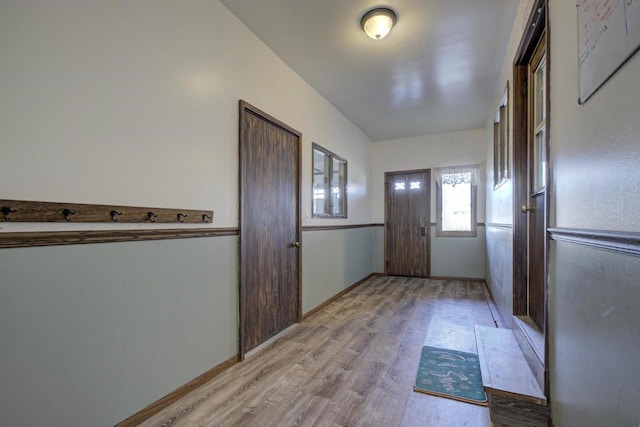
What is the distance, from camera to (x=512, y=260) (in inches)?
96.8

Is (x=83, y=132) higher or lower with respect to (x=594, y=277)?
higher

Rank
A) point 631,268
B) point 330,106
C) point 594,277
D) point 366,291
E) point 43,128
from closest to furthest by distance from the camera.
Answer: point 631,268, point 594,277, point 43,128, point 330,106, point 366,291

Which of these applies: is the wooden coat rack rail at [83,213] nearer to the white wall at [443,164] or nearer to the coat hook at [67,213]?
the coat hook at [67,213]

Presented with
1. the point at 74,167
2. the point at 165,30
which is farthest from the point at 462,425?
the point at 165,30

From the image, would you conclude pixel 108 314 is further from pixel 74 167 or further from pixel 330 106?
pixel 330 106

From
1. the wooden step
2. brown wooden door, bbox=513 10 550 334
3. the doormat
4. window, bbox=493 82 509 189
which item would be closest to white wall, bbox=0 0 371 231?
the doormat

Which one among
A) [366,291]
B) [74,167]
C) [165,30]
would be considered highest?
[165,30]

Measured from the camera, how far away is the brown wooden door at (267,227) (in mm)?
2436

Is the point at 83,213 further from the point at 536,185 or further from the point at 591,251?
the point at 536,185

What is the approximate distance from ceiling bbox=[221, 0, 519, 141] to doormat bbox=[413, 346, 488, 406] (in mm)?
2744

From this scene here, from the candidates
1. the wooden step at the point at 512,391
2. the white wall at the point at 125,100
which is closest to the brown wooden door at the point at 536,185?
the wooden step at the point at 512,391

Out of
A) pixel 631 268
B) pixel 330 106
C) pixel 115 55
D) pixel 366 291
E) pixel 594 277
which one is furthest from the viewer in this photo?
pixel 366 291

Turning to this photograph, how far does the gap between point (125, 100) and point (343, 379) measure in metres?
2.22

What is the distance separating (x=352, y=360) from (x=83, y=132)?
7.57 feet
